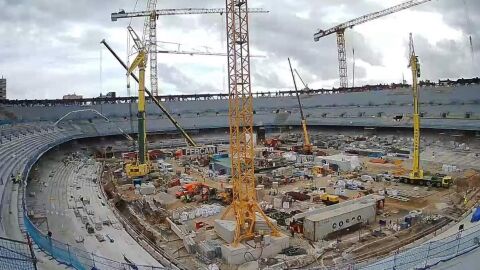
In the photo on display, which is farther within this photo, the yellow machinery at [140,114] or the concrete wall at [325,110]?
the concrete wall at [325,110]

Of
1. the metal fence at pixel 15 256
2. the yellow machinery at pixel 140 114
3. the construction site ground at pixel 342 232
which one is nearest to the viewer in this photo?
the metal fence at pixel 15 256

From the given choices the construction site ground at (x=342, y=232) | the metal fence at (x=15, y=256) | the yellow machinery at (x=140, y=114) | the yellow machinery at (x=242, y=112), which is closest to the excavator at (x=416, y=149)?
the construction site ground at (x=342, y=232)

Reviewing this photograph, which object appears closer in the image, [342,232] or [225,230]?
[225,230]

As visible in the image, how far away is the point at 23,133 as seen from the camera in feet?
117

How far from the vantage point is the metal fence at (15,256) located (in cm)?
945

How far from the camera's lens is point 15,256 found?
9930 millimetres

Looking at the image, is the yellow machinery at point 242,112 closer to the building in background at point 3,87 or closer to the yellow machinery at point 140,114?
the yellow machinery at point 140,114

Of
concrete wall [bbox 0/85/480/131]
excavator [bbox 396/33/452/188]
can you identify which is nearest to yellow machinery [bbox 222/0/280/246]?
excavator [bbox 396/33/452/188]

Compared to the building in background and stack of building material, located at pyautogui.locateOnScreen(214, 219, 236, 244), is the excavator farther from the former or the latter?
the building in background

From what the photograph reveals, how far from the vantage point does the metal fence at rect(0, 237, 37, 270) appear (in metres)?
9.45

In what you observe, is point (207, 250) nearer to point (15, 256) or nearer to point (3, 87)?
point (15, 256)

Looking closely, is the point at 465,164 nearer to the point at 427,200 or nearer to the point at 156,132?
the point at 427,200

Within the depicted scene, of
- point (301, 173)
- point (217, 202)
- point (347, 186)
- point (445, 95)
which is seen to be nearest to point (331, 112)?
point (445, 95)

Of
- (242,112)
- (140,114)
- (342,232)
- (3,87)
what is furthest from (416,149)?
(3,87)
